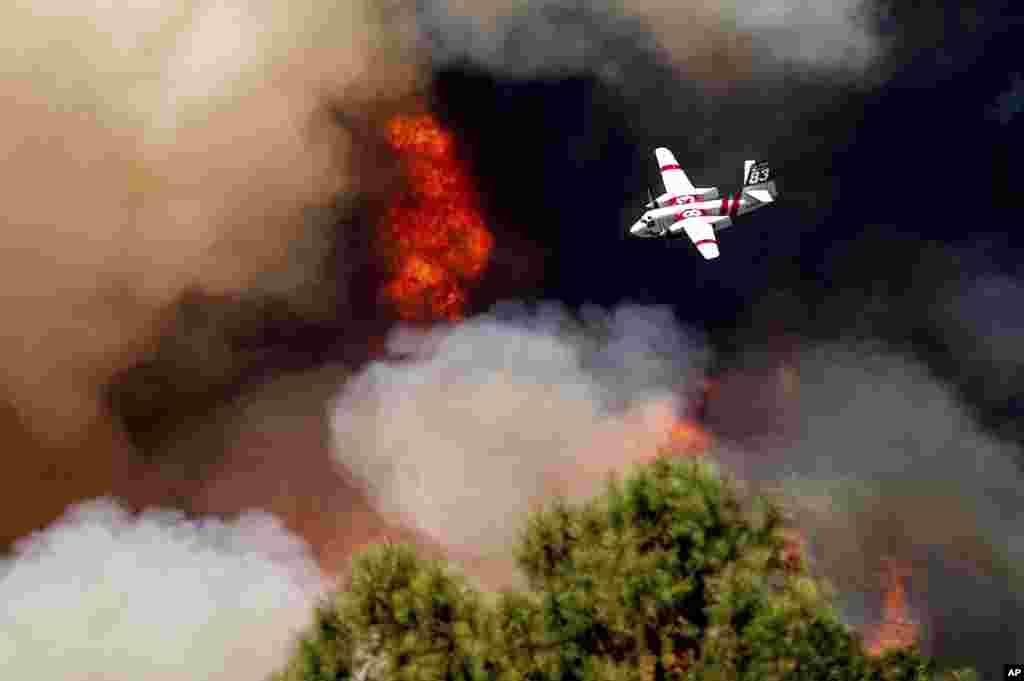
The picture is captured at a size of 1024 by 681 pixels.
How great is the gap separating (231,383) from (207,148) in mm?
32035

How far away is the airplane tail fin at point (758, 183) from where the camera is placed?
9175cm

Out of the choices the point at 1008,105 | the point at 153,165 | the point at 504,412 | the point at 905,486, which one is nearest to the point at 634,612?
the point at 905,486

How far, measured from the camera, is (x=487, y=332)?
96.5 metres

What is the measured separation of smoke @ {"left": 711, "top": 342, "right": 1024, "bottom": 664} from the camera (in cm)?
7650

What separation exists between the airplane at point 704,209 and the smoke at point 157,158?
3538cm

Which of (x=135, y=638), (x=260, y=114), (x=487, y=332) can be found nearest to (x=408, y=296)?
(x=487, y=332)

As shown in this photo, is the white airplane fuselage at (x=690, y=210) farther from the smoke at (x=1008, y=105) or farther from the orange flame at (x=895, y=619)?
the orange flame at (x=895, y=619)

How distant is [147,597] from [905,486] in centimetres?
7349

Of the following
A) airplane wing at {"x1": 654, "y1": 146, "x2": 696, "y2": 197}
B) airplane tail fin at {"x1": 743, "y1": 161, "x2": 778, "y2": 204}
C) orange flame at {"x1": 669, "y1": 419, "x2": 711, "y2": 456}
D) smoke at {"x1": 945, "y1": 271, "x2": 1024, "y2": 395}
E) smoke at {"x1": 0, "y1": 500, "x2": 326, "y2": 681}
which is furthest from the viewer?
airplane wing at {"x1": 654, "y1": 146, "x2": 696, "y2": 197}

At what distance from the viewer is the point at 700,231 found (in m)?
93.3

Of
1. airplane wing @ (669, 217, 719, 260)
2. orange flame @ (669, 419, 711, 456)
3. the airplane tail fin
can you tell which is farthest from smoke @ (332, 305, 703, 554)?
the airplane tail fin

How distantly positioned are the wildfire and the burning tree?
190ft

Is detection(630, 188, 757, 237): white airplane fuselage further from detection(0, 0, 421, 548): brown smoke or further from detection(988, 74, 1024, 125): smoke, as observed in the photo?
detection(0, 0, 421, 548): brown smoke

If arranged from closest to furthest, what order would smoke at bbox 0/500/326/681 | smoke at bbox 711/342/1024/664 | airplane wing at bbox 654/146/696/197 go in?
smoke at bbox 711/342/1024/664 → smoke at bbox 0/500/326/681 → airplane wing at bbox 654/146/696/197
